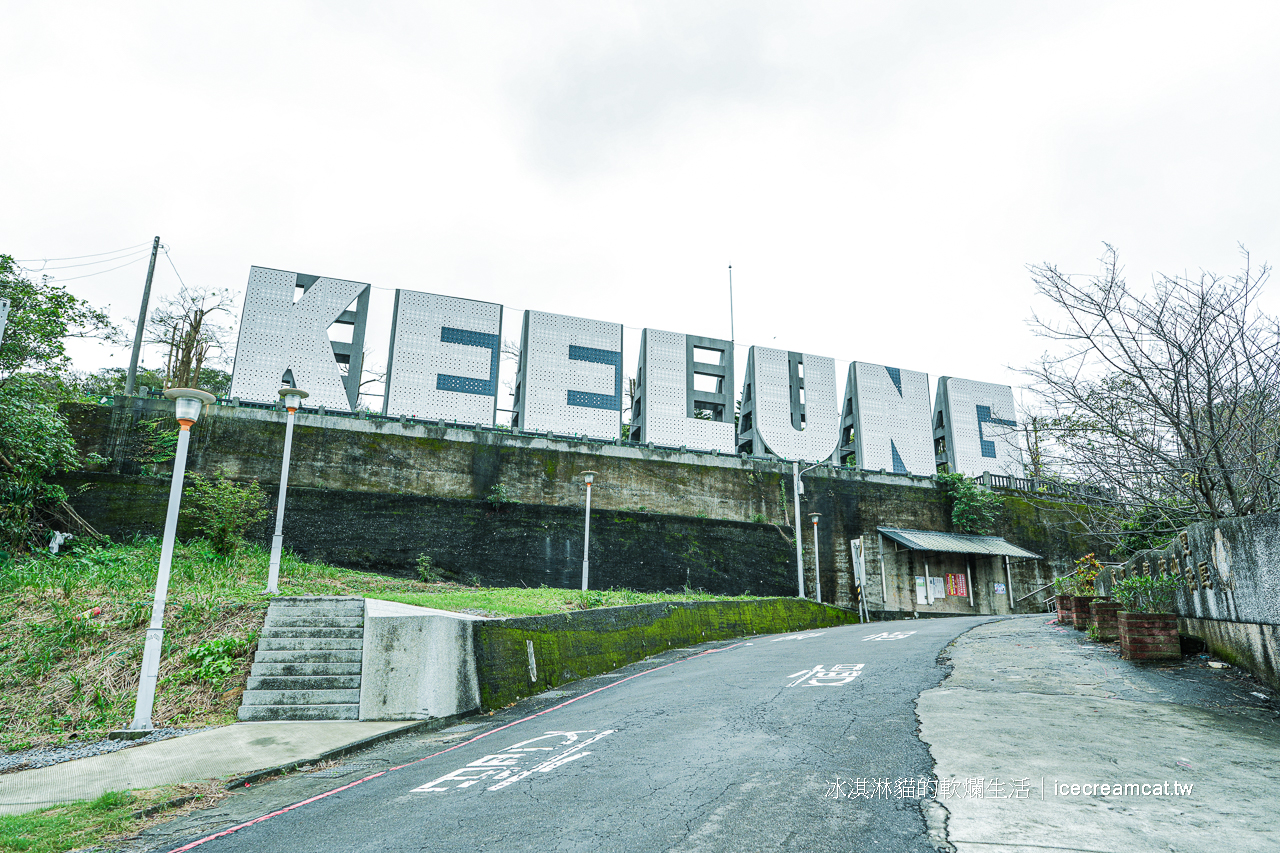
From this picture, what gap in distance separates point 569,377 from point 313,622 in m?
17.8

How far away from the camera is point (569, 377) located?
28.2m

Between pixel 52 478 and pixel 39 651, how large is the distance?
43.5 feet

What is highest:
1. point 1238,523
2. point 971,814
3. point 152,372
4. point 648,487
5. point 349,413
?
point 152,372

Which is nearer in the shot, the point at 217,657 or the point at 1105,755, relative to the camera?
the point at 1105,755

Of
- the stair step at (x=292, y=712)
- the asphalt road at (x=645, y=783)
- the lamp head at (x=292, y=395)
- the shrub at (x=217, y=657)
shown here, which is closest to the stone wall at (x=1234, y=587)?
the asphalt road at (x=645, y=783)

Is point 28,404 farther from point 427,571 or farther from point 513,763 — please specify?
point 513,763

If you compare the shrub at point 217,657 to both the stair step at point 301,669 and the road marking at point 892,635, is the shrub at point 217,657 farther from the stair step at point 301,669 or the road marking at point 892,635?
the road marking at point 892,635

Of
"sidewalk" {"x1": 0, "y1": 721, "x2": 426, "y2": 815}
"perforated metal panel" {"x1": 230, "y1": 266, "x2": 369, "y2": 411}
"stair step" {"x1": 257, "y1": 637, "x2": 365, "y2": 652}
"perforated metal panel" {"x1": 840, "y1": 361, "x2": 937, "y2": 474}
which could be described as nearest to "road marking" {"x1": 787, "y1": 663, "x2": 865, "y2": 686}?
"sidewalk" {"x1": 0, "y1": 721, "x2": 426, "y2": 815}

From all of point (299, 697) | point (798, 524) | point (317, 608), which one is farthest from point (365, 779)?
point (798, 524)

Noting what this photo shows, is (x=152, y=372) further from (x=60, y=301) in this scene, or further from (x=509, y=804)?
(x=509, y=804)

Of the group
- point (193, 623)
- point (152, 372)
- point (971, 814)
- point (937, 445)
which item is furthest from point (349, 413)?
point (937, 445)

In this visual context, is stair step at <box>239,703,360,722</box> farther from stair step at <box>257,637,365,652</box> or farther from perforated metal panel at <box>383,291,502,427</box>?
perforated metal panel at <box>383,291,502,427</box>

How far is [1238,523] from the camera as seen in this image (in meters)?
7.59

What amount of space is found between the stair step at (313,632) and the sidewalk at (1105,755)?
8.38m
